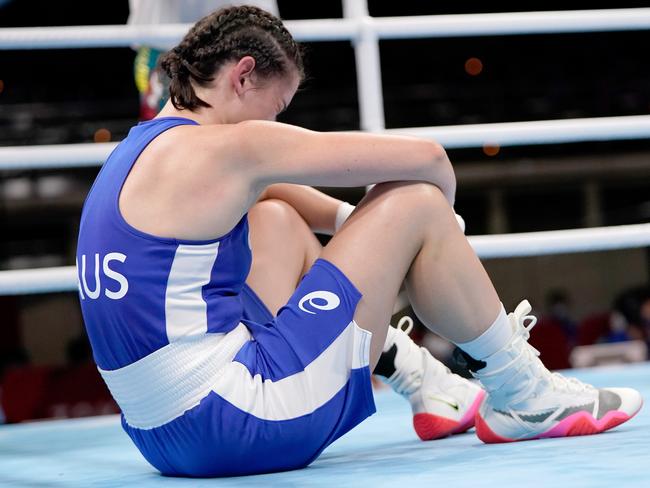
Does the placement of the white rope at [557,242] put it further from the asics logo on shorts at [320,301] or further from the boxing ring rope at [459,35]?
the asics logo on shorts at [320,301]

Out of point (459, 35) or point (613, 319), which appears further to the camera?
point (613, 319)

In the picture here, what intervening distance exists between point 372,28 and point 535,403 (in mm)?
1061

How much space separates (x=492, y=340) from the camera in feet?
4.23

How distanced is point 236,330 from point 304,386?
0.12 metres

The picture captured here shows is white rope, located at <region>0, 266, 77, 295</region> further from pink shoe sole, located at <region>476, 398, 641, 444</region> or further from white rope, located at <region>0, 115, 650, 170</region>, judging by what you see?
pink shoe sole, located at <region>476, 398, 641, 444</region>

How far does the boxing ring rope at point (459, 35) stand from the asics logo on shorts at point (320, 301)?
0.86m

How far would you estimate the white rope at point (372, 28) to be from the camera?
6.44ft

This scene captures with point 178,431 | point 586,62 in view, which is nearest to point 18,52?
point 586,62

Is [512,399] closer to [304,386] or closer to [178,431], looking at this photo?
[304,386]

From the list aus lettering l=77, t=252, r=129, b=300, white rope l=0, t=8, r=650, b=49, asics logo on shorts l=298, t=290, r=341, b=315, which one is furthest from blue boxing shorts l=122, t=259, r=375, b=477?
white rope l=0, t=8, r=650, b=49

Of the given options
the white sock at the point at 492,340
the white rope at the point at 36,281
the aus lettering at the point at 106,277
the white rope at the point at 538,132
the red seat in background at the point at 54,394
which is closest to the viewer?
the aus lettering at the point at 106,277

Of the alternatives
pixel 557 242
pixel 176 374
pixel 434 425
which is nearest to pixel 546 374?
pixel 434 425

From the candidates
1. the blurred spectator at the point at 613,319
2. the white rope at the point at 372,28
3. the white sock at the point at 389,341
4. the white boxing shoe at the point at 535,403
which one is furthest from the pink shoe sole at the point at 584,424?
the blurred spectator at the point at 613,319

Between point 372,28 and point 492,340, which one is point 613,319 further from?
point 492,340
